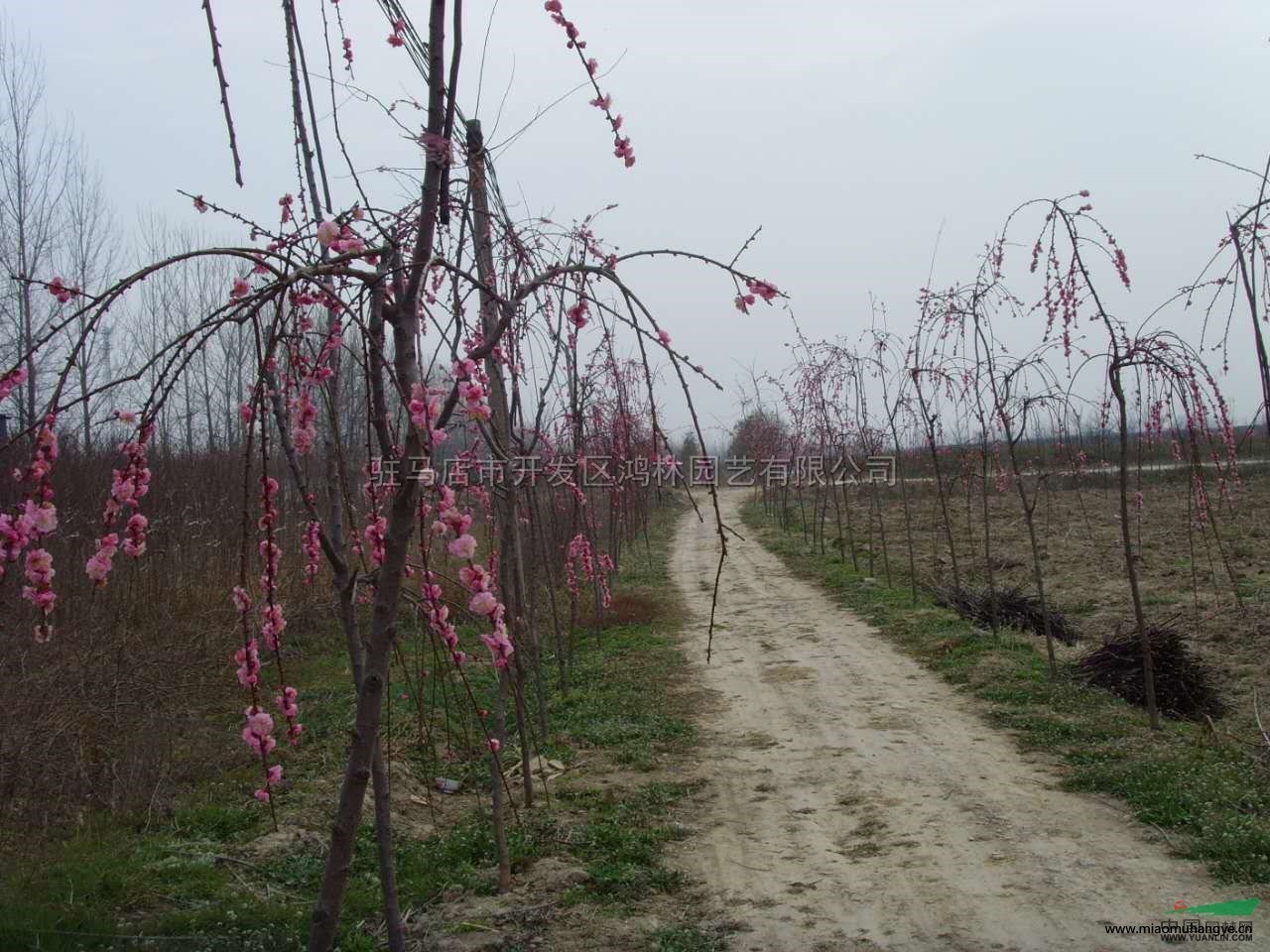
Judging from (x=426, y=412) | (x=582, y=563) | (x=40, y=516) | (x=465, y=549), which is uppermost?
(x=426, y=412)

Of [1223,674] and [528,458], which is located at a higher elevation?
[528,458]

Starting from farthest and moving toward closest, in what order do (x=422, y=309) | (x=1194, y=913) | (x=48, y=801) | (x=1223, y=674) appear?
(x=1223, y=674) → (x=48, y=801) → (x=1194, y=913) → (x=422, y=309)

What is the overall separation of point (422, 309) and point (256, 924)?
7.93ft

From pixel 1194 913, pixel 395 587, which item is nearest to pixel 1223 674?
pixel 1194 913

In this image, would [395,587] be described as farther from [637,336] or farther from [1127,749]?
[1127,749]

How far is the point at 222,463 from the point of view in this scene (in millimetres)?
11750

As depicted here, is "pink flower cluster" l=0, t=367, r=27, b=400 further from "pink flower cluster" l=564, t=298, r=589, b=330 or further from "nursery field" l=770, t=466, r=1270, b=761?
"nursery field" l=770, t=466, r=1270, b=761

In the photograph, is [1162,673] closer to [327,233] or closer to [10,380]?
[327,233]

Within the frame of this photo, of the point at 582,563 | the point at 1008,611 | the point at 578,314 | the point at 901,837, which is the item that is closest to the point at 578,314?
the point at 578,314

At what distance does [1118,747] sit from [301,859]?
13.2 ft

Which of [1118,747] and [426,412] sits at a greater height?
[426,412]

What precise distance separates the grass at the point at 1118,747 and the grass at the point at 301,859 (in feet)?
6.45

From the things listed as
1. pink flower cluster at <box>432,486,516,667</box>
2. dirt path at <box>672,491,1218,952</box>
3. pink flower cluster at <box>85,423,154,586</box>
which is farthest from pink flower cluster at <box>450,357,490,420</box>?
dirt path at <box>672,491,1218,952</box>

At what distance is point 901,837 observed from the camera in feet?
13.1
